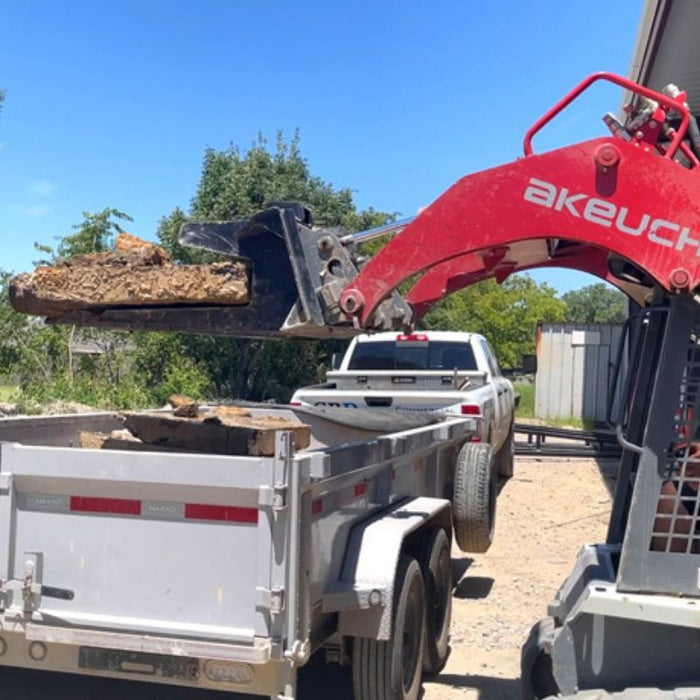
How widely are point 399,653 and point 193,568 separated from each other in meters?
1.27

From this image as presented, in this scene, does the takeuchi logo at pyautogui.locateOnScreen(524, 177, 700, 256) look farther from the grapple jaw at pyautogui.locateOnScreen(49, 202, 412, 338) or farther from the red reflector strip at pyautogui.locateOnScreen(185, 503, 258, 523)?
the red reflector strip at pyautogui.locateOnScreen(185, 503, 258, 523)

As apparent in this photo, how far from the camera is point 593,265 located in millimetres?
4055

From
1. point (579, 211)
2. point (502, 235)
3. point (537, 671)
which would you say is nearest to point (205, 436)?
point (537, 671)

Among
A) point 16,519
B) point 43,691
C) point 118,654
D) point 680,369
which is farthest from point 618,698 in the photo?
point 43,691

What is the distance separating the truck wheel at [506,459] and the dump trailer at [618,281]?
780 centimetres

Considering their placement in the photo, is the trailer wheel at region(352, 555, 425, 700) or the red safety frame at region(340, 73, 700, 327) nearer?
the red safety frame at region(340, 73, 700, 327)

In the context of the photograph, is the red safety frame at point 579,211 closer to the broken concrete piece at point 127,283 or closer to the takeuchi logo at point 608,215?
the takeuchi logo at point 608,215

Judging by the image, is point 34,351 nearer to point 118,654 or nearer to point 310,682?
point 310,682

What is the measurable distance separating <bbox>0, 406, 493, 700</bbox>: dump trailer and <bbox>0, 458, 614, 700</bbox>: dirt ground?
1.15 metres

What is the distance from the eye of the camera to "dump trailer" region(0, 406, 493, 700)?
329 cm

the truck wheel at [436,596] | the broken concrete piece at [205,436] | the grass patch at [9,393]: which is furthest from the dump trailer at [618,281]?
the grass patch at [9,393]

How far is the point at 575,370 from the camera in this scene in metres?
21.4

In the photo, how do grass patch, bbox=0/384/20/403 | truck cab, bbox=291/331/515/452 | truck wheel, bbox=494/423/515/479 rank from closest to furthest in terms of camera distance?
truck cab, bbox=291/331/515/452
truck wheel, bbox=494/423/515/479
grass patch, bbox=0/384/20/403

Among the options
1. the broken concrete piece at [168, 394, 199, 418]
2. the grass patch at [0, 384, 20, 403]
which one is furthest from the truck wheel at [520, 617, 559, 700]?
the grass patch at [0, 384, 20, 403]
